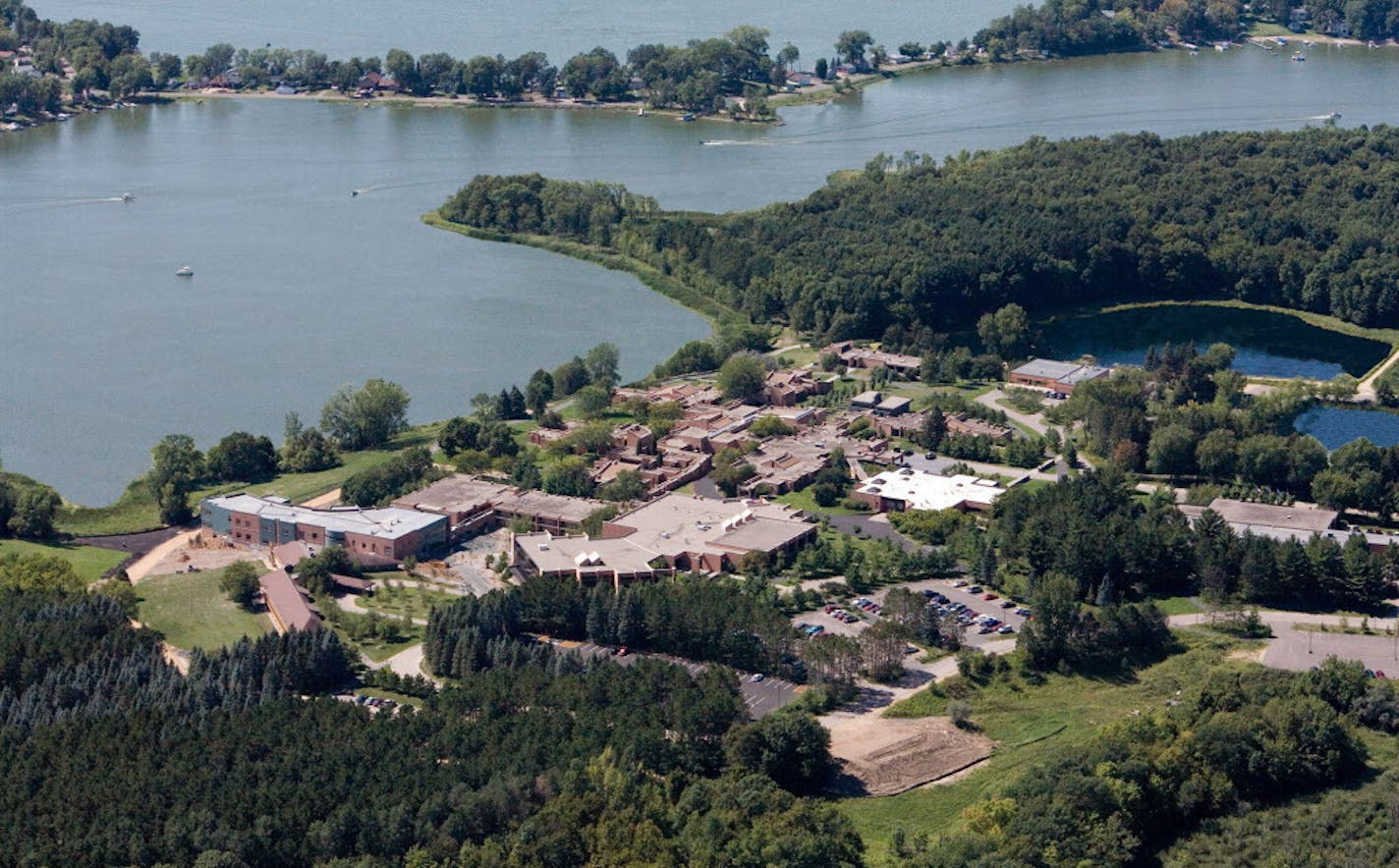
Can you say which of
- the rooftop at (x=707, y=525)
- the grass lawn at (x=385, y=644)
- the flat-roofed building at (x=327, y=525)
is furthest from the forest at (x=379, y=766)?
the rooftop at (x=707, y=525)

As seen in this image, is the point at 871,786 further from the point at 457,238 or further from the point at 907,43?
the point at 907,43

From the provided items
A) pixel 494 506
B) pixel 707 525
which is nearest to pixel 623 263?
pixel 494 506

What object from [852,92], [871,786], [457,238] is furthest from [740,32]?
[871,786]

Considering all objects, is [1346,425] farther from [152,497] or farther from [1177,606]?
[152,497]

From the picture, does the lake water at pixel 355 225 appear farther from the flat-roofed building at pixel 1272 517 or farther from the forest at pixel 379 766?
the flat-roofed building at pixel 1272 517

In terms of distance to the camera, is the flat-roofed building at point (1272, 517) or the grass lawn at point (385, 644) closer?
the grass lawn at point (385, 644)

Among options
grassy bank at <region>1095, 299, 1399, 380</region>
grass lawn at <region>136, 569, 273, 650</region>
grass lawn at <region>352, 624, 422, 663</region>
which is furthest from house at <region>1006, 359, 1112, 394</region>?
grass lawn at <region>136, 569, 273, 650</region>
